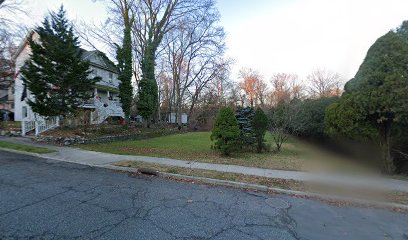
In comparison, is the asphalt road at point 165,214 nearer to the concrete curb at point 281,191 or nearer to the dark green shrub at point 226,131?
the concrete curb at point 281,191

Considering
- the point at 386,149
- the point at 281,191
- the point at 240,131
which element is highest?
the point at 240,131

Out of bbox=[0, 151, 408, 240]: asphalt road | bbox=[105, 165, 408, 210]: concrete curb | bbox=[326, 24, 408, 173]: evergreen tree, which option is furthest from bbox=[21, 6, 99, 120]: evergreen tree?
bbox=[326, 24, 408, 173]: evergreen tree

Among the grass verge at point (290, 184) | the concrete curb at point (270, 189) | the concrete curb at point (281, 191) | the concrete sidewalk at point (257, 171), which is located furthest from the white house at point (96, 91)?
the concrete curb at point (281, 191)

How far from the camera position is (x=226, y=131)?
32.3 feet

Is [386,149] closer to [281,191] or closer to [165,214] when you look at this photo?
[281,191]

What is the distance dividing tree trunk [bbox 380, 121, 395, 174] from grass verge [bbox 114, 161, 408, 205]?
94.2 inches

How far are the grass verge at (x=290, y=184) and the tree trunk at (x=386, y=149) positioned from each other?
2.39 meters

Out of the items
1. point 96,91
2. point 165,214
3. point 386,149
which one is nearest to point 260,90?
point 96,91

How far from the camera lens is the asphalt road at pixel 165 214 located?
3.36 meters

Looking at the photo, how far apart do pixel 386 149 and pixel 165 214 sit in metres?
8.24

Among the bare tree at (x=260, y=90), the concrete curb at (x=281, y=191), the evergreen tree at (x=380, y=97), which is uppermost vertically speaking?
the bare tree at (x=260, y=90)

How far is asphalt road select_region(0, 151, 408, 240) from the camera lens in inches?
132

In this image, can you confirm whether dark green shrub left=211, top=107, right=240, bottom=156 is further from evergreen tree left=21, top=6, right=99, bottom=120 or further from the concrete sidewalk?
evergreen tree left=21, top=6, right=99, bottom=120

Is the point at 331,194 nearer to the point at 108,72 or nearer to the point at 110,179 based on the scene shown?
the point at 110,179
